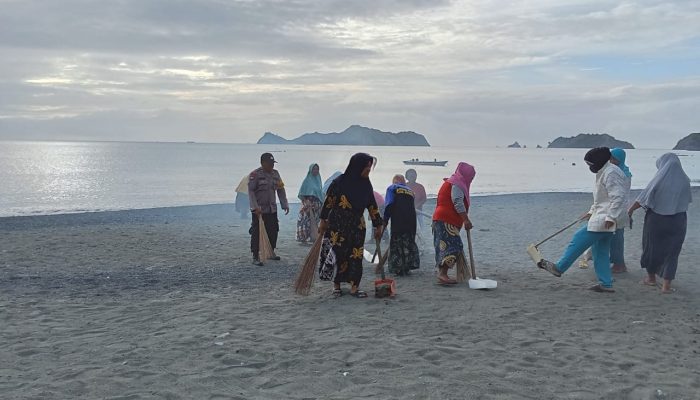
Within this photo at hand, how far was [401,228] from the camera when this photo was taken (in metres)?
8.16

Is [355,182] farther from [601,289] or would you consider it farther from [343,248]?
[601,289]

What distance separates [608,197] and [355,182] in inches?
106

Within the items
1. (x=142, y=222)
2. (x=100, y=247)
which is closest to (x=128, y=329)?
(x=100, y=247)

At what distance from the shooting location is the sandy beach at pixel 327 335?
14.1ft

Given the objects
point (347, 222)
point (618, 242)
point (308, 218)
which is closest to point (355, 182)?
point (347, 222)

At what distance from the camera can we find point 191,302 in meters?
6.83

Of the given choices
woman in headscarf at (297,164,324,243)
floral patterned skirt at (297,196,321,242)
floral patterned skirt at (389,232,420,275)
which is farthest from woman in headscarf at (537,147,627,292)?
floral patterned skirt at (297,196,321,242)

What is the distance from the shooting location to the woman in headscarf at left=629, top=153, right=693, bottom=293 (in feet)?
23.1

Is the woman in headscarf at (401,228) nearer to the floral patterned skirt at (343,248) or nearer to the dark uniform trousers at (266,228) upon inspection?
the floral patterned skirt at (343,248)

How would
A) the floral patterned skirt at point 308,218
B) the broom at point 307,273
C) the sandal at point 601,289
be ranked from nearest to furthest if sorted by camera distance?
the broom at point 307,273 → the sandal at point 601,289 → the floral patterned skirt at point 308,218

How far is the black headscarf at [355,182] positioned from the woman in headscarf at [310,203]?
4.20 metres

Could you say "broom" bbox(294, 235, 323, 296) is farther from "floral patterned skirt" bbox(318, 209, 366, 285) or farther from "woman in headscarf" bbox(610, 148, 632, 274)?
"woman in headscarf" bbox(610, 148, 632, 274)

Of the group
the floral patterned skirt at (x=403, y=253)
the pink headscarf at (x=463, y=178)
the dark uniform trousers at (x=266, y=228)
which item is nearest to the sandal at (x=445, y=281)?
the floral patterned skirt at (x=403, y=253)

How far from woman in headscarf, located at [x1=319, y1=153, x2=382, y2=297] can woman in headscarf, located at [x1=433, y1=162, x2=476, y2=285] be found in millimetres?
1058
